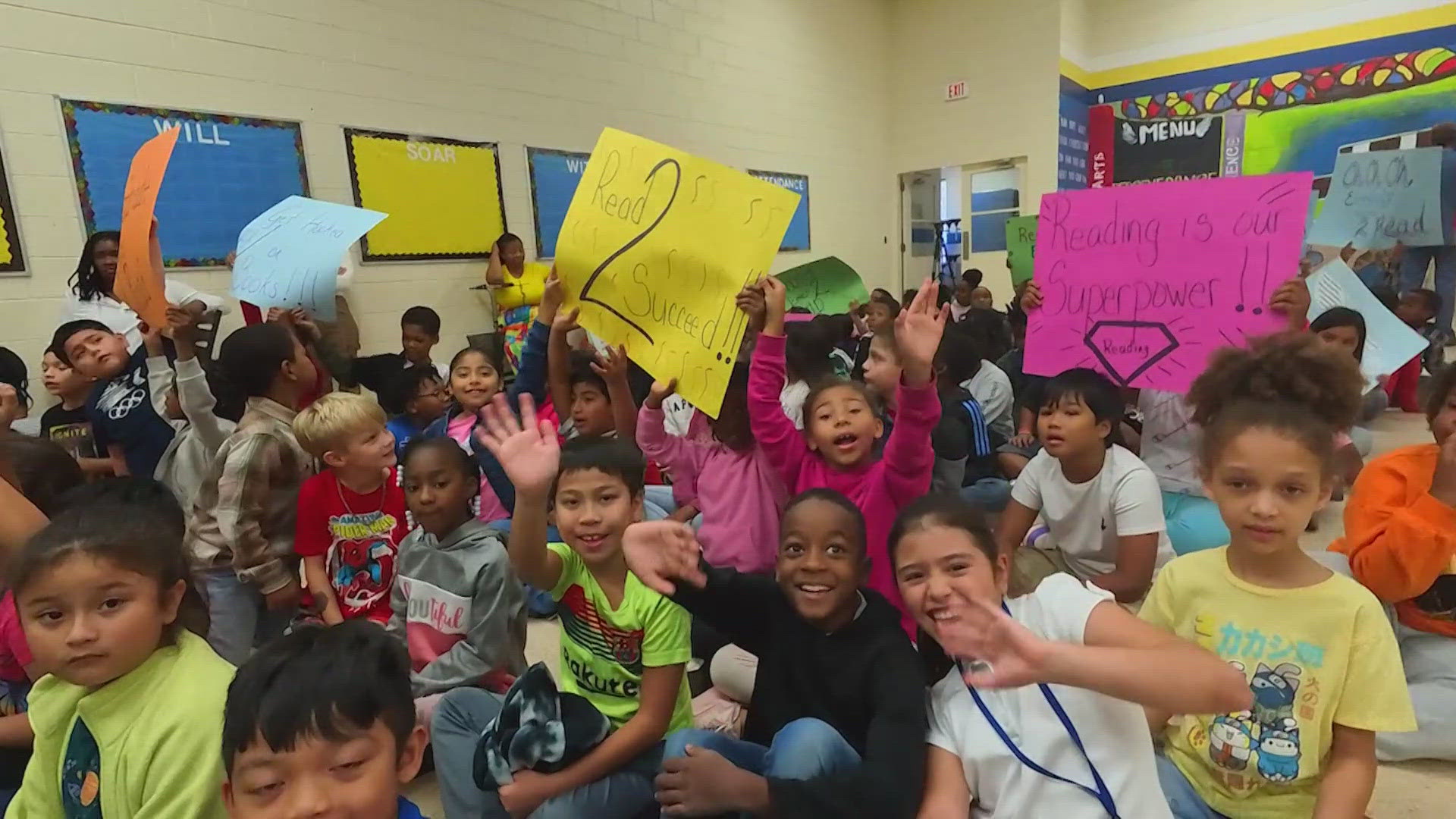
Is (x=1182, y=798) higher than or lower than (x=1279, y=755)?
lower

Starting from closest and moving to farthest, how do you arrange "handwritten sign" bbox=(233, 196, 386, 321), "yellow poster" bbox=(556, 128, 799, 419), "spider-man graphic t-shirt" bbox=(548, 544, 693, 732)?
"spider-man graphic t-shirt" bbox=(548, 544, 693, 732) → "yellow poster" bbox=(556, 128, 799, 419) → "handwritten sign" bbox=(233, 196, 386, 321)

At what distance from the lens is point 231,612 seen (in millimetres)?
2156

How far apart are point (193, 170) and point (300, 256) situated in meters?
2.03

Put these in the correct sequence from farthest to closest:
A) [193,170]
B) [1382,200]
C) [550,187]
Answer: [550,187] → [1382,200] → [193,170]

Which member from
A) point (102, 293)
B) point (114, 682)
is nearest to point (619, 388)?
point (114, 682)

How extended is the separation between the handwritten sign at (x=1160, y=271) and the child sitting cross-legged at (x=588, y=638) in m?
1.45

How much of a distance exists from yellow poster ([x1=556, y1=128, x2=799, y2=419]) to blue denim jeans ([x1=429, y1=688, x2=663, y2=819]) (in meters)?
0.74

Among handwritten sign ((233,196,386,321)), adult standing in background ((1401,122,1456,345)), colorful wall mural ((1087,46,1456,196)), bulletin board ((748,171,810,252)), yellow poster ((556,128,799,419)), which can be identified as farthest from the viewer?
bulletin board ((748,171,810,252))

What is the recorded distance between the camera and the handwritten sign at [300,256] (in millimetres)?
2469

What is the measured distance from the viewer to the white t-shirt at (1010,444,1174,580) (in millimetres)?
→ 2020

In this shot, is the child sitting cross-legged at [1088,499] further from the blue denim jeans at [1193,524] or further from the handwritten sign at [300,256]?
the handwritten sign at [300,256]

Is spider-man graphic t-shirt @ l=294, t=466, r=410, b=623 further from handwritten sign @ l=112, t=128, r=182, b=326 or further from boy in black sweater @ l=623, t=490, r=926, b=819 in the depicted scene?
boy in black sweater @ l=623, t=490, r=926, b=819

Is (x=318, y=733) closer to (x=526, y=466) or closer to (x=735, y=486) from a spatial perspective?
(x=526, y=466)

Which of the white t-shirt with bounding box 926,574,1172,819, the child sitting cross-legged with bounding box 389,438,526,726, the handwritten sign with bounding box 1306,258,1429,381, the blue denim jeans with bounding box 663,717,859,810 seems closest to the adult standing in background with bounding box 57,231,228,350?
the child sitting cross-legged with bounding box 389,438,526,726
